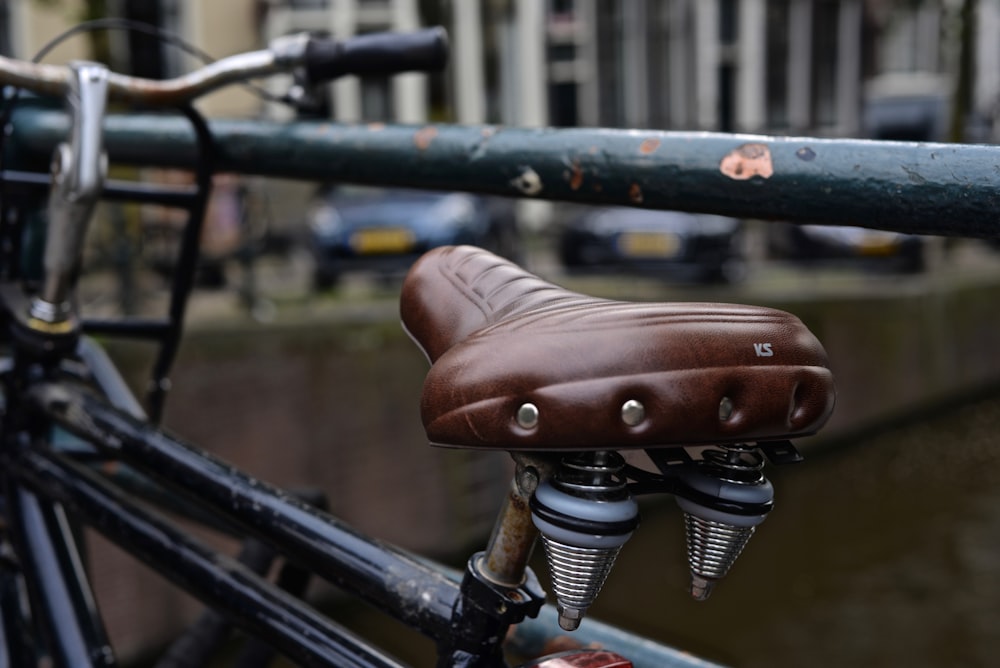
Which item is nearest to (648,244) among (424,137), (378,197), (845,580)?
(378,197)

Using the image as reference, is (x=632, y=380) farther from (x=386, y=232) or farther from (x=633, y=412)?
(x=386, y=232)

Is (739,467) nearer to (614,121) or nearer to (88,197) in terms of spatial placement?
(88,197)

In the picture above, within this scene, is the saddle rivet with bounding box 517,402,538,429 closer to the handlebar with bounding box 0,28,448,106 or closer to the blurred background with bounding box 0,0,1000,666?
the handlebar with bounding box 0,28,448,106

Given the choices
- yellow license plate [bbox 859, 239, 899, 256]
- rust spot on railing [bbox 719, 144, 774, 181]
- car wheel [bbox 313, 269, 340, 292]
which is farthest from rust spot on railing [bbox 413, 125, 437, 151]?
yellow license plate [bbox 859, 239, 899, 256]

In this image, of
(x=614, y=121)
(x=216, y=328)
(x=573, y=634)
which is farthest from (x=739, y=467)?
(x=614, y=121)

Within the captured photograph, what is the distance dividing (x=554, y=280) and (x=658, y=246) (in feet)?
2.85

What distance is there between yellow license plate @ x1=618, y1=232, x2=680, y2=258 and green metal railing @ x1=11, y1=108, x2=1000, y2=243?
674cm

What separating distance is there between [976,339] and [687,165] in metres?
9.61

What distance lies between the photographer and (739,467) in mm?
581

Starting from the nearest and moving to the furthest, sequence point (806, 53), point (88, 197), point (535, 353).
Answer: point (535, 353) → point (88, 197) → point (806, 53)

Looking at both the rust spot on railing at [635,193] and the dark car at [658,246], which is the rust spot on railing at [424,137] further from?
the dark car at [658,246]

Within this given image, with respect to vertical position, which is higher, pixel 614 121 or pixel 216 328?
pixel 216 328

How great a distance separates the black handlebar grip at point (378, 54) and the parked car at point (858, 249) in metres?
8.07

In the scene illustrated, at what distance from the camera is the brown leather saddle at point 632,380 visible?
1.74ft
